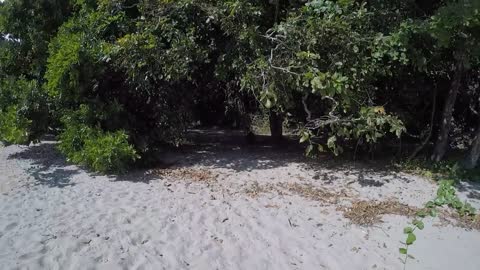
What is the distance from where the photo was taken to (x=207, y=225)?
4.52 m

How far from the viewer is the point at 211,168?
22.7 ft

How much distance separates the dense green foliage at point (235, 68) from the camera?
5.91 meters

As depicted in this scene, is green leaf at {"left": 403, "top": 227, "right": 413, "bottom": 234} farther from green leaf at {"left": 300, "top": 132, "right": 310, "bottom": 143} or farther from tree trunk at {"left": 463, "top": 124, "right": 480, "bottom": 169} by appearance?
tree trunk at {"left": 463, "top": 124, "right": 480, "bottom": 169}

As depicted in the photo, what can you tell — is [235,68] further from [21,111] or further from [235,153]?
[21,111]

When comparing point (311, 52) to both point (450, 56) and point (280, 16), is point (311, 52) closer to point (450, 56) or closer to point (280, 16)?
point (280, 16)

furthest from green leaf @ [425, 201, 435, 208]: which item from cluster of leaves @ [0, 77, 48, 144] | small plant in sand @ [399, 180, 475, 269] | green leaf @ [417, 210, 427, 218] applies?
cluster of leaves @ [0, 77, 48, 144]

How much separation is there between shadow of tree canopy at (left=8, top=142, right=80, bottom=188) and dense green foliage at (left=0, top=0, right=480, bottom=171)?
14.8 inches

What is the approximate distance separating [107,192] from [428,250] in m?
3.99

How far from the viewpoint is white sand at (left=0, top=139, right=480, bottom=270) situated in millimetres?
3748

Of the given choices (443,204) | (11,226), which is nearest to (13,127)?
(11,226)

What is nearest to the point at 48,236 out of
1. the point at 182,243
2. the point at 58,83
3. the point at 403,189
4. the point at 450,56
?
the point at 182,243

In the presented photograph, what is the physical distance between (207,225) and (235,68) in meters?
2.98

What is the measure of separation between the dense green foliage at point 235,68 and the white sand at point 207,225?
766mm

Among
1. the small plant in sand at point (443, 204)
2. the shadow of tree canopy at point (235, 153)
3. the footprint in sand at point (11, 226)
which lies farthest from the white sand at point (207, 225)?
the shadow of tree canopy at point (235, 153)
